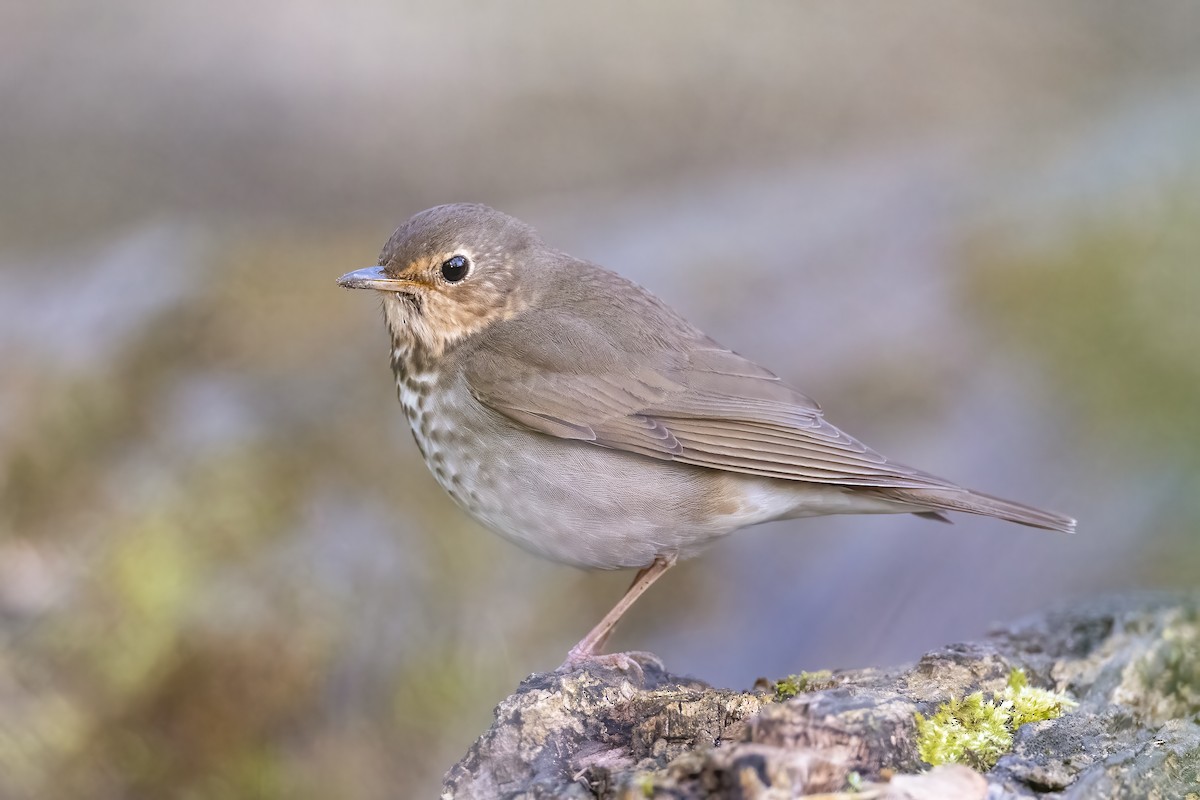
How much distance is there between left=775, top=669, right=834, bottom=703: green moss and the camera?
145 inches

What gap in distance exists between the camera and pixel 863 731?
9.23ft

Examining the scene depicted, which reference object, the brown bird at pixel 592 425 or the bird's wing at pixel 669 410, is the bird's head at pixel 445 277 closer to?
the brown bird at pixel 592 425

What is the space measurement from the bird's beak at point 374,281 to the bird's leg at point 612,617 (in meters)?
1.44

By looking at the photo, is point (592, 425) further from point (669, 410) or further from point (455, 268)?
point (455, 268)

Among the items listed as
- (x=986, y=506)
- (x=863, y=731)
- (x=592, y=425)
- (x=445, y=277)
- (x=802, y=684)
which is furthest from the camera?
(x=445, y=277)

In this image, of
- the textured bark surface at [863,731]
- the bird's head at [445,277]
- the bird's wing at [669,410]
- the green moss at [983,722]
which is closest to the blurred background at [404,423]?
the textured bark surface at [863,731]

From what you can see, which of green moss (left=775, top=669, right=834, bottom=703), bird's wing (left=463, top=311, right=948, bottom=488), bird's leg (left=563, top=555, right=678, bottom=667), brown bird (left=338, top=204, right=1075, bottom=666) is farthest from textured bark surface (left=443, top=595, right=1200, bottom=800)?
Result: bird's wing (left=463, top=311, right=948, bottom=488)

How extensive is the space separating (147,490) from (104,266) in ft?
8.71

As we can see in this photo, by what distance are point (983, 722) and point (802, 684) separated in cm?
67

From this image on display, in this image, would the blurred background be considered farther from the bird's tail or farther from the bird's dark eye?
the bird's dark eye

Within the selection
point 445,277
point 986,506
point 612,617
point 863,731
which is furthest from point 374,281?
point 863,731

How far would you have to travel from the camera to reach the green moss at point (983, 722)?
119 inches

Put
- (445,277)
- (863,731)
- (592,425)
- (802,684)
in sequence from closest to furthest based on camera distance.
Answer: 1. (863,731)
2. (802,684)
3. (592,425)
4. (445,277)

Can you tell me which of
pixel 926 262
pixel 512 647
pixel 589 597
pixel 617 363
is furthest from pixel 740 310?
pixel 617 363
